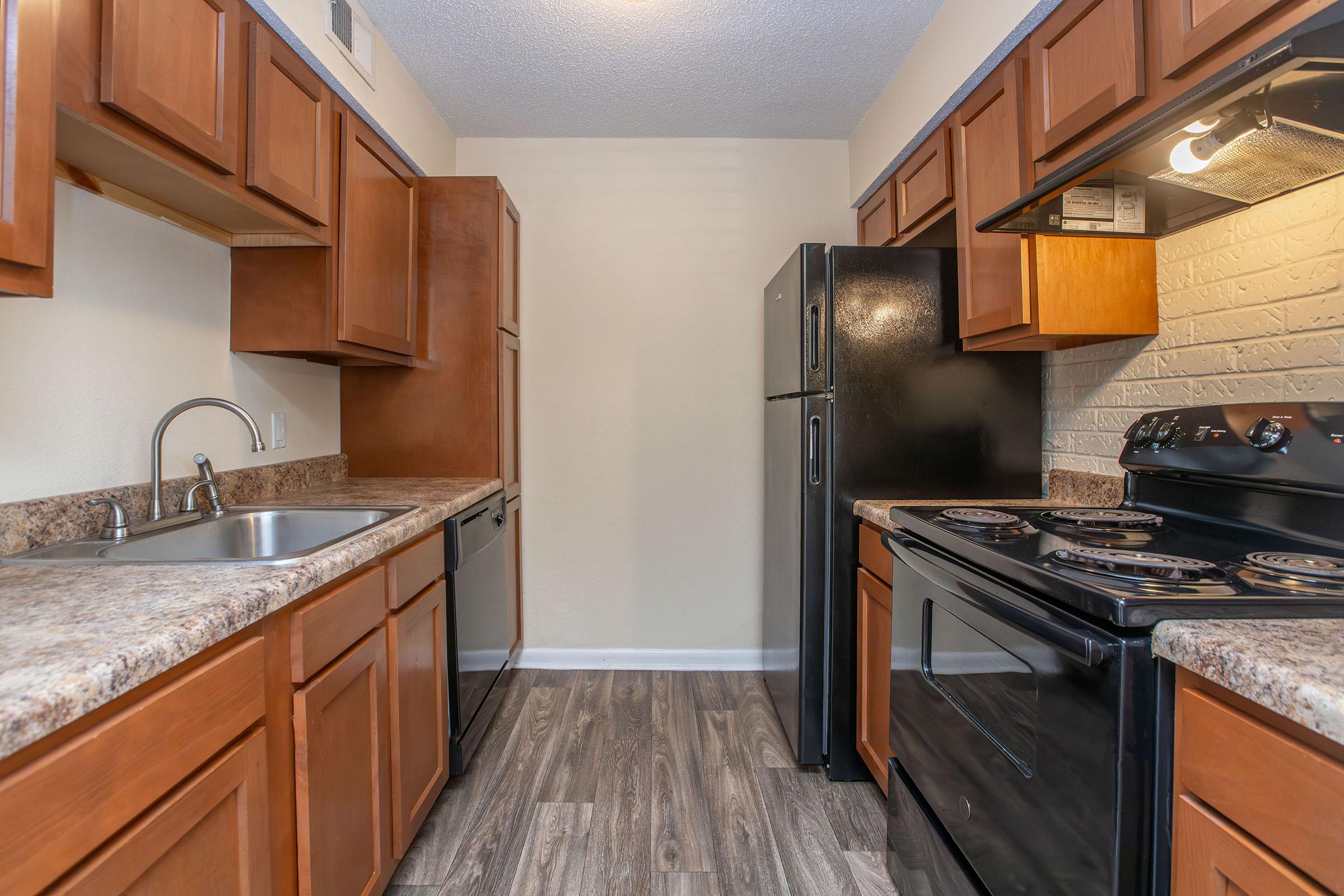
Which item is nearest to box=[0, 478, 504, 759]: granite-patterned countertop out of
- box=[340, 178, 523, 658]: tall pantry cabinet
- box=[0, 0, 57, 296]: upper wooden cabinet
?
box=[0, 0, 57, 296]: upper wooden cabinet

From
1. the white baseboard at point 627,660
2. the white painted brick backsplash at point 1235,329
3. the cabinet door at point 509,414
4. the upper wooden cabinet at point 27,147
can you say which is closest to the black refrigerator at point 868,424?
the white painted brick backsplash at point 1235,329

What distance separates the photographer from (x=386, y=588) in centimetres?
137

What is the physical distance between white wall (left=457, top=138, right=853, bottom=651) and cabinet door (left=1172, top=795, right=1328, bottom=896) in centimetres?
209

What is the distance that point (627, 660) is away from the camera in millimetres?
2830

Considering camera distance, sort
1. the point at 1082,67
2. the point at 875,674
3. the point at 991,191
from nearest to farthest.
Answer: the point at 1082,67, the point at 991,191, the point at 875,674

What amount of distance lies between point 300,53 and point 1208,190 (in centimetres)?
217

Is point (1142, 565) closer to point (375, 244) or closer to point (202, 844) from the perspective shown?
point (202, 844)

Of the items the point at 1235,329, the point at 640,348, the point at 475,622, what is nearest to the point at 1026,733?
the point at 1235,329

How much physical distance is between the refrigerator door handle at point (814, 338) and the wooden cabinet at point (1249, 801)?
128cm

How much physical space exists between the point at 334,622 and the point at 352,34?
175 centimetres

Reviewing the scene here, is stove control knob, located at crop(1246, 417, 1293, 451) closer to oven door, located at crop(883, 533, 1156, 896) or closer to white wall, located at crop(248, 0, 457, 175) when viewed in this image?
oven door, located at crop(883, 533, 1156, 896)

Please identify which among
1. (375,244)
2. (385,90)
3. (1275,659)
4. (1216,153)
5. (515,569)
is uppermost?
(385,90)

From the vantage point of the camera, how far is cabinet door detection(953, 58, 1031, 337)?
5.08 ft

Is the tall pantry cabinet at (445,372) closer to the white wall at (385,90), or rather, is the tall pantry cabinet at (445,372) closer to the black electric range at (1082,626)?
the white wall at (385,90)
